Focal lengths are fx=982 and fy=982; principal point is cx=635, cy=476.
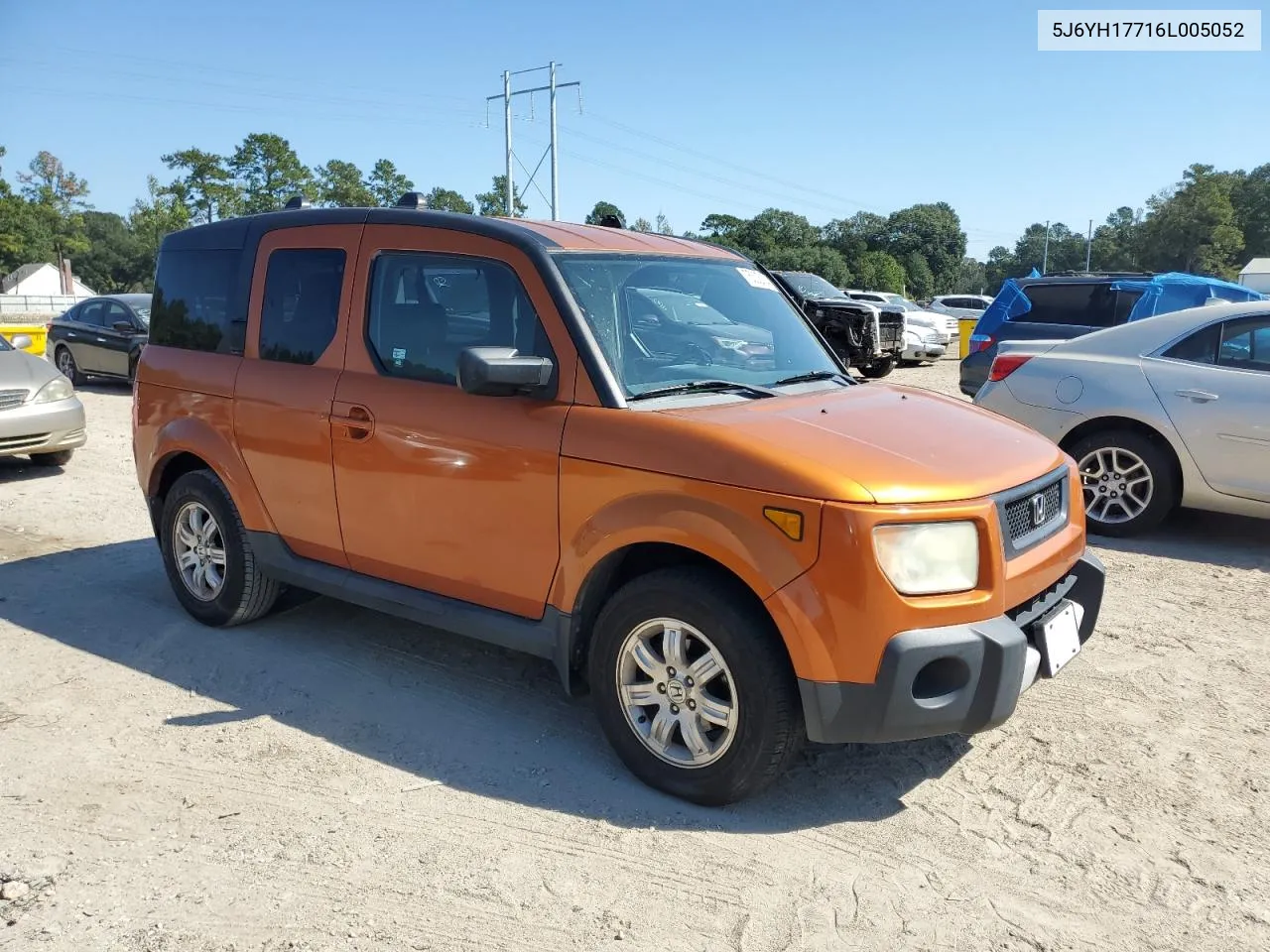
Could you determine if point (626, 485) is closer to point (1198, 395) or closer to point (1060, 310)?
point (1198, 395)

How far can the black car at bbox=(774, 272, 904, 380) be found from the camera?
15383 millimetres

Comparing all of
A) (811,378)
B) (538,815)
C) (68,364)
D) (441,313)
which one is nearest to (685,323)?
(811,378)

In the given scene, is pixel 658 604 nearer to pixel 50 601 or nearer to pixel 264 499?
pixel 264 499

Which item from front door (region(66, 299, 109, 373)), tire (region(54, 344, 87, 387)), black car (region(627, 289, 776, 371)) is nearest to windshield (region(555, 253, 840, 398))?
black car (region(627, 289, 776, 371))

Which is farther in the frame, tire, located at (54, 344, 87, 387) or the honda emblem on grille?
tire, located at (54, 344, 87, 387)

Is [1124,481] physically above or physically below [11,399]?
below

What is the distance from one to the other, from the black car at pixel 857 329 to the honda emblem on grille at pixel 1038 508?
11188 mm

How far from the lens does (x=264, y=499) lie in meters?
4.63

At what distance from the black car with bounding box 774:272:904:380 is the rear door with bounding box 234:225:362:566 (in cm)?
1055

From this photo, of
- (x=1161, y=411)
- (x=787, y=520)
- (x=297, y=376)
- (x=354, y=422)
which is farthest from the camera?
(x=1161, y=411)

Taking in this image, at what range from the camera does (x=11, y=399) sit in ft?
28.8

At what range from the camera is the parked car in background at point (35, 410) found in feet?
28.6

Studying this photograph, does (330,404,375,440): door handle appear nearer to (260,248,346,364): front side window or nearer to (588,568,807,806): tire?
(260,248,346,364): front side window

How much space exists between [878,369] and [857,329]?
135cm
